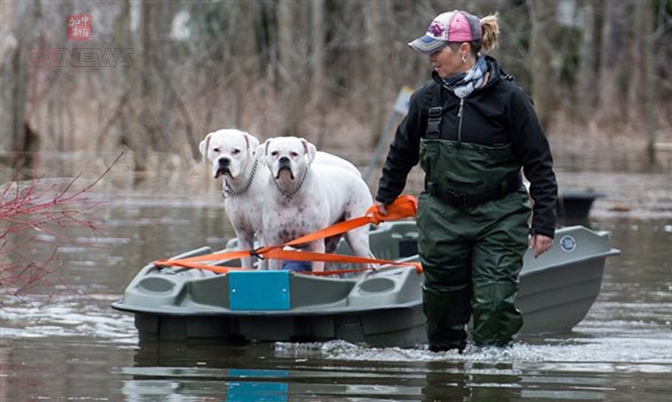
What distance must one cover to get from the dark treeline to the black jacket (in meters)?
16.0

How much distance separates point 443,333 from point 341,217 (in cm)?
179

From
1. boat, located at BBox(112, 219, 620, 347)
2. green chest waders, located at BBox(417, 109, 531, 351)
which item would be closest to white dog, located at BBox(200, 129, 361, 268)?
boat, located at BBox(112, 219, 620, 347)

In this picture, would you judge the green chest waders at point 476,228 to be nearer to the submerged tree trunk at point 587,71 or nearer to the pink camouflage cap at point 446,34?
the pink camouflage cap at point 446,34

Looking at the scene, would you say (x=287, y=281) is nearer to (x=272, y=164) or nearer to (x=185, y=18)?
(x=272, y=164)

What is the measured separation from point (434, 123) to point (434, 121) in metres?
0.01

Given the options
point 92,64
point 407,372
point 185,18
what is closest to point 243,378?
point 407,372

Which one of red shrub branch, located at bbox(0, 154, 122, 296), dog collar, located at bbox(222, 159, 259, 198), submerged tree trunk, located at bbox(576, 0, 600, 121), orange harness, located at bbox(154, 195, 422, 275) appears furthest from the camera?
submerged tree trunk, located at bbox(576, 0, 600, 121)

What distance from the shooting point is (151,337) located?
10000mm

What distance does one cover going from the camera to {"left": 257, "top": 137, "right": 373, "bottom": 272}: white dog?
32.8ft

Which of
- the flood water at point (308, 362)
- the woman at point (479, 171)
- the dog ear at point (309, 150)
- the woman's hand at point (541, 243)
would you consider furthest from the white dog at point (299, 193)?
the woman's hand at point (541, 243)

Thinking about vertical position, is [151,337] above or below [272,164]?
below

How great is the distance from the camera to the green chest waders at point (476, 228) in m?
8.78

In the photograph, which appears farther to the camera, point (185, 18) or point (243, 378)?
point (185, 18)

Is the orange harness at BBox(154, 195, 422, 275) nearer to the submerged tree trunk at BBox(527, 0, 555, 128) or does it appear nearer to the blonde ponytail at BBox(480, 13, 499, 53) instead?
the blonde ponytail at BBox(480, 13, 499, 53)
